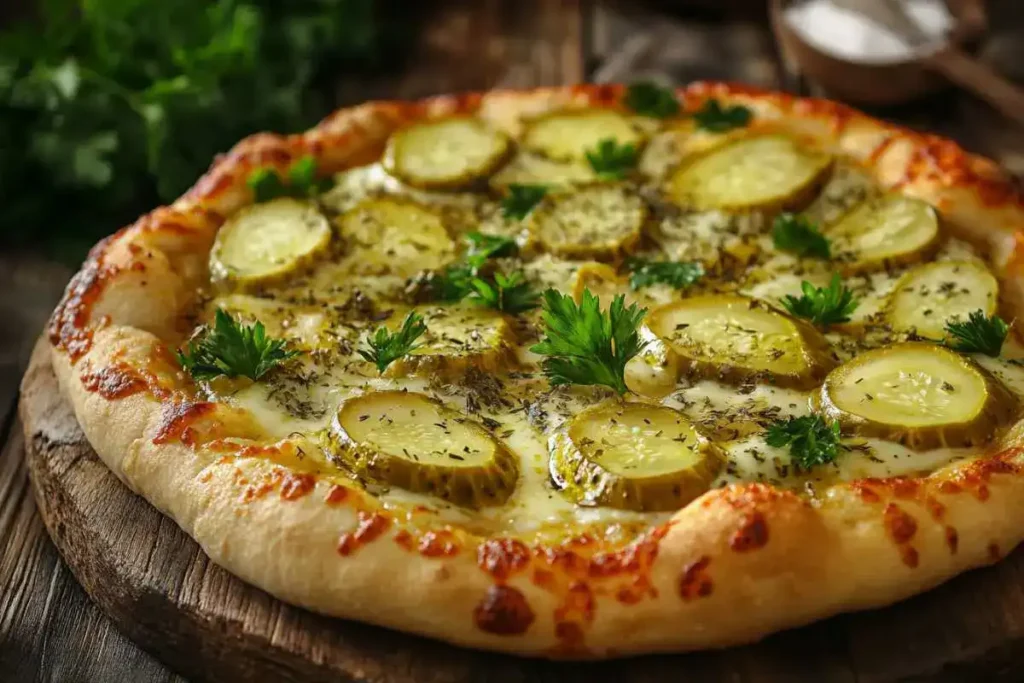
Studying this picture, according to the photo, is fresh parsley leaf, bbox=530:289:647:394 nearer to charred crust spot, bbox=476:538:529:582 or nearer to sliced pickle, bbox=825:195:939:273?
charred crust spot, bbox=476:538:529:582

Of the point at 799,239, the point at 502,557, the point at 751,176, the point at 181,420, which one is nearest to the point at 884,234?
the point at 799,239

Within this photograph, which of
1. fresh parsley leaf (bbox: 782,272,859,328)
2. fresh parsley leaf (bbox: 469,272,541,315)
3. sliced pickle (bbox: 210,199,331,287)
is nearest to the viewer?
fresh parsley leaf (bbox: 782,272,859,328)

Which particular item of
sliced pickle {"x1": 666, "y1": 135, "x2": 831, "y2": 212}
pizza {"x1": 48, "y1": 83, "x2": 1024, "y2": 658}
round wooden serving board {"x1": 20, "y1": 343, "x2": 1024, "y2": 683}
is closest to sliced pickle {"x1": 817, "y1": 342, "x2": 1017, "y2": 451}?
Answer: pizza {"x1": 48, "y1": 83, "x2": 1024, "y2": 658}

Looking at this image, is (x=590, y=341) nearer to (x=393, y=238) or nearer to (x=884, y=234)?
(x=393, y=238)

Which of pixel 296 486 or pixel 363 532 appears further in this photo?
pixel 296 486

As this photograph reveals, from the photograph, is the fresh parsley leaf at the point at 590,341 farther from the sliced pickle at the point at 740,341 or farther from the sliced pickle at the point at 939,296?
the sliced pickle at the point at 939,296

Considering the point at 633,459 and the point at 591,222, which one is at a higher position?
the point at 633,459

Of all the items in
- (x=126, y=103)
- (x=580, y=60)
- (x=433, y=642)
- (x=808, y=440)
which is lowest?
(x=580, y=60)
